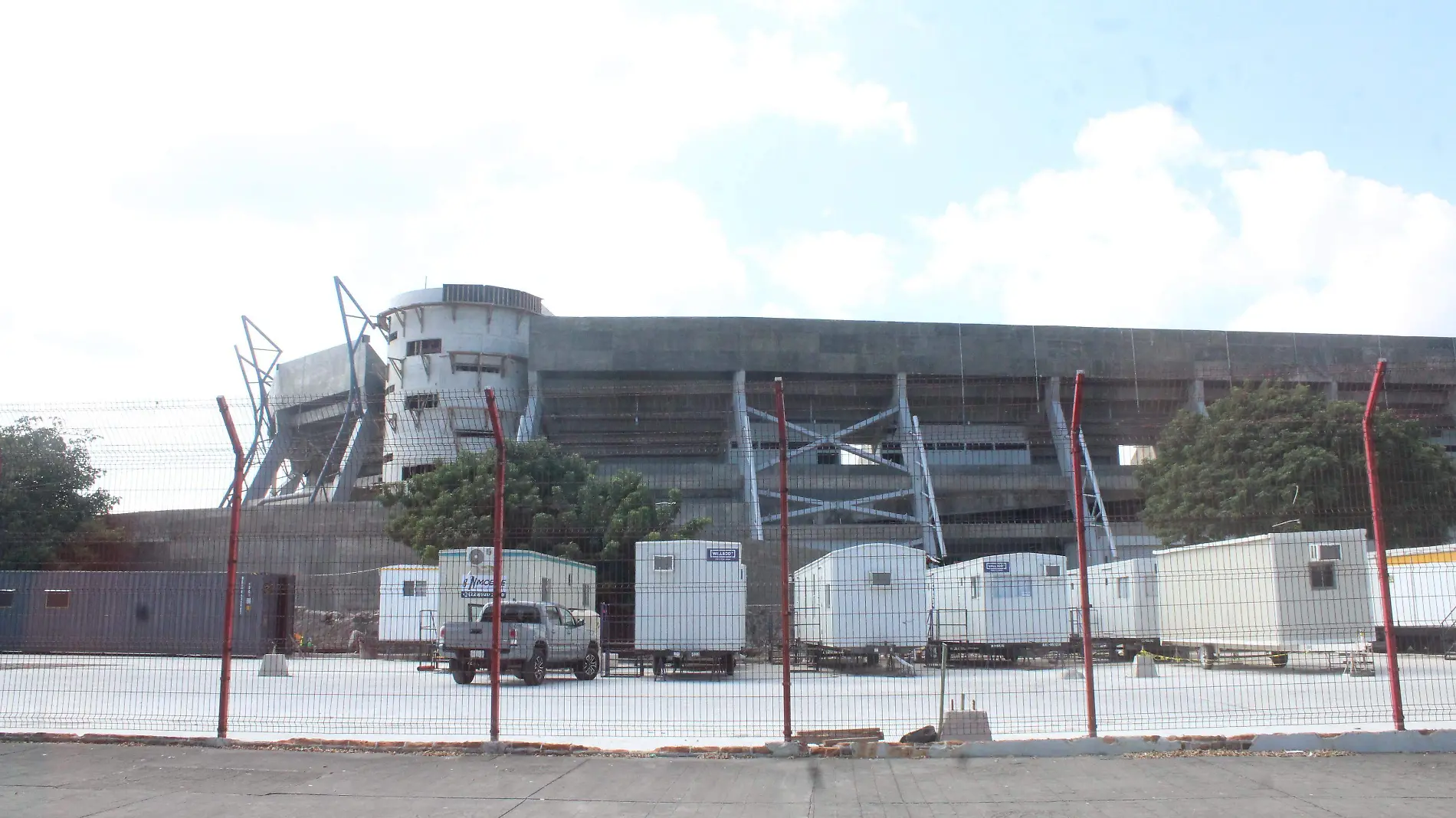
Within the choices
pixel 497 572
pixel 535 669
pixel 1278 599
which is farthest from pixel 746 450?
pixel 497 572

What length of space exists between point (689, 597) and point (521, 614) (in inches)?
138

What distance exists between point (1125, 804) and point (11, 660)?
25065 mm

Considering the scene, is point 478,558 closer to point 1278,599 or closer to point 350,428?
point 1278,599

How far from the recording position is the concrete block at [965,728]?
9.84 m

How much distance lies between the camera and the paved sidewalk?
7547mm

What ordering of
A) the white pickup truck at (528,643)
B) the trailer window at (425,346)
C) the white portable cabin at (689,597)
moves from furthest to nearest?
the trailer window at (425,346)
the white portable cabin at (689,597)
the white pickup truck at (528,643)

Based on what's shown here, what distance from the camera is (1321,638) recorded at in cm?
1808

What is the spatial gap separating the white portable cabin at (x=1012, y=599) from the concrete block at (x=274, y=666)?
13.0 m

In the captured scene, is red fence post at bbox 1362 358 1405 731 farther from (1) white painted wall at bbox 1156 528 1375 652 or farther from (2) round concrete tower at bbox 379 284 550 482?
(2) round concrete tower at bbox 379 284 550 482

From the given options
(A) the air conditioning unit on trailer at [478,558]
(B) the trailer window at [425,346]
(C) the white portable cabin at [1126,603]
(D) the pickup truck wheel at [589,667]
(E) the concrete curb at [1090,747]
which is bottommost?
(D) the pickup truck wheel at [589,667]

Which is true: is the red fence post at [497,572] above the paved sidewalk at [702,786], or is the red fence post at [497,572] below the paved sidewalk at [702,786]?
above

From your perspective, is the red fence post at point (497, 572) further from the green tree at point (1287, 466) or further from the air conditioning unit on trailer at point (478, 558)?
the green tree at point (1287, 466)

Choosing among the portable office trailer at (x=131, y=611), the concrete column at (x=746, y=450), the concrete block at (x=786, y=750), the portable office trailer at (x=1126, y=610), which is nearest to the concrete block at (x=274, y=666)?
the portable office trailer at (x=131, y=611)

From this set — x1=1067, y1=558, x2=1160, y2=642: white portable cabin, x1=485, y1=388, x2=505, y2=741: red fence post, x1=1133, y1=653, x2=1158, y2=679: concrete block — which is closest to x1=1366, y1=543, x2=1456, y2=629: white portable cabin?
x1=1067, y1=558, x2=1160, y2=642: white portable cabin
